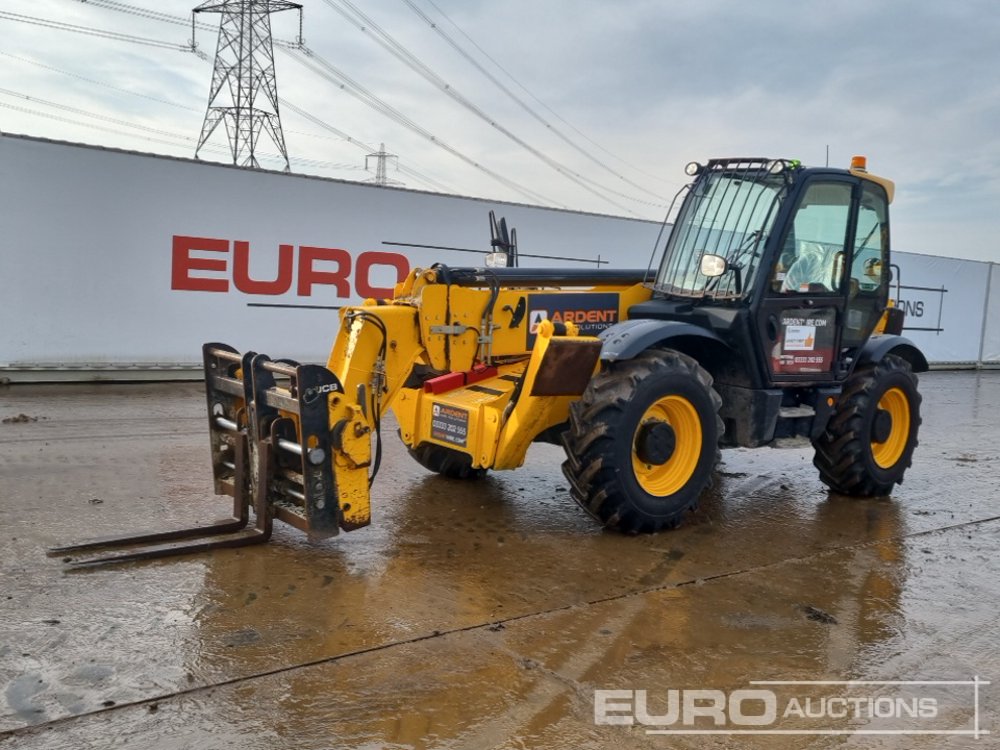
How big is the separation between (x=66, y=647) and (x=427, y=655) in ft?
4.80

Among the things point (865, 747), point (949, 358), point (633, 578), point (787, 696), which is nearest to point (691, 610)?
point (633, 578)

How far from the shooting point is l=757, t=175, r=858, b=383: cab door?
6.30m

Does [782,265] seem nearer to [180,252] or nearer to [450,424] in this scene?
[450,424]

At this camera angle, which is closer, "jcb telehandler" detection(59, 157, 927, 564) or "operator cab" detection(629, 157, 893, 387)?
"jcb telehandler" detection(59, 157, 927, 564)

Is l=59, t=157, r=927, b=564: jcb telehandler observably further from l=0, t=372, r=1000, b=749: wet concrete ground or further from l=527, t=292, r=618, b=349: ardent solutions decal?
l=0, t=372, r=1000, b=749: wet concrete ground

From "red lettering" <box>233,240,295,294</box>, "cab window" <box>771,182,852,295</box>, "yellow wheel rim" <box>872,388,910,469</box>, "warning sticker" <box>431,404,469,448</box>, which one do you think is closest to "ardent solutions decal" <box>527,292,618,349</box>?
"warning sticker" <box>431,404,469,448</box>

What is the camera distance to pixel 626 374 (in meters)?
5.54

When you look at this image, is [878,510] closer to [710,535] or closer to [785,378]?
[785,378]

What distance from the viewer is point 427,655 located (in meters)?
3.85

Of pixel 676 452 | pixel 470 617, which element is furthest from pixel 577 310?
pixel 470 617

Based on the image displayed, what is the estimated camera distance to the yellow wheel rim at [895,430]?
7324 mm

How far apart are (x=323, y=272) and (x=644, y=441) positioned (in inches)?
333

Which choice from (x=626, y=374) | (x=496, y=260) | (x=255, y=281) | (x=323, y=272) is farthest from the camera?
(x=323, y=272)

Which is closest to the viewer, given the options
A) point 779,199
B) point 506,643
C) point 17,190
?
point 506,643
